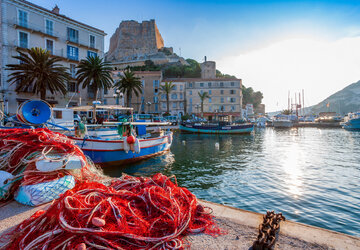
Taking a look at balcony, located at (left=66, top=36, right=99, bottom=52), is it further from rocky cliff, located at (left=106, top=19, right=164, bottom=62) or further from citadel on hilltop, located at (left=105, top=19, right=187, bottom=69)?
rocky cliff, located at (left=106, top=19, right=164, bottom=62)

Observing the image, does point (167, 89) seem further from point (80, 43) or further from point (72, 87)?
point (72, 87)

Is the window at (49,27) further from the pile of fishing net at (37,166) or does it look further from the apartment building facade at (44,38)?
the pile of fishing net at (37,166)

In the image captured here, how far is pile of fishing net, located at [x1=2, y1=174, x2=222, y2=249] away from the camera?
2.76m

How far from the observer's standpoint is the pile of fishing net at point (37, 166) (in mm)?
4371

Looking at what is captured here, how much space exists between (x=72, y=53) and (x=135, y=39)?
9006 cm

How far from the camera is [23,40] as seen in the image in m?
28.8

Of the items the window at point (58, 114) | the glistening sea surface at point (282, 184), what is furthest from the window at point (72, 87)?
the glistening sea surface at point (282, 184)

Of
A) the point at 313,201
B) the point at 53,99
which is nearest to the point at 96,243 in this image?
the point at 313,201

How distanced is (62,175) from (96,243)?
2743mm

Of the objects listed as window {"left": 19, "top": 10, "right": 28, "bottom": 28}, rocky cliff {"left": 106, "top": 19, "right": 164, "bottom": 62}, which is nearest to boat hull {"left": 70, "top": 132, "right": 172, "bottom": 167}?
window {"left": 19, "top": 10, "right": 28, "bottom": 28}

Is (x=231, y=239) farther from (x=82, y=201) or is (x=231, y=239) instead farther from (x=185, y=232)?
(x=82, y=201)

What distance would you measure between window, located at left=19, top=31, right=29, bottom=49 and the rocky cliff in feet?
280

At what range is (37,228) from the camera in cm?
298

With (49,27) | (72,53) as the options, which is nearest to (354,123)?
(72,53)
